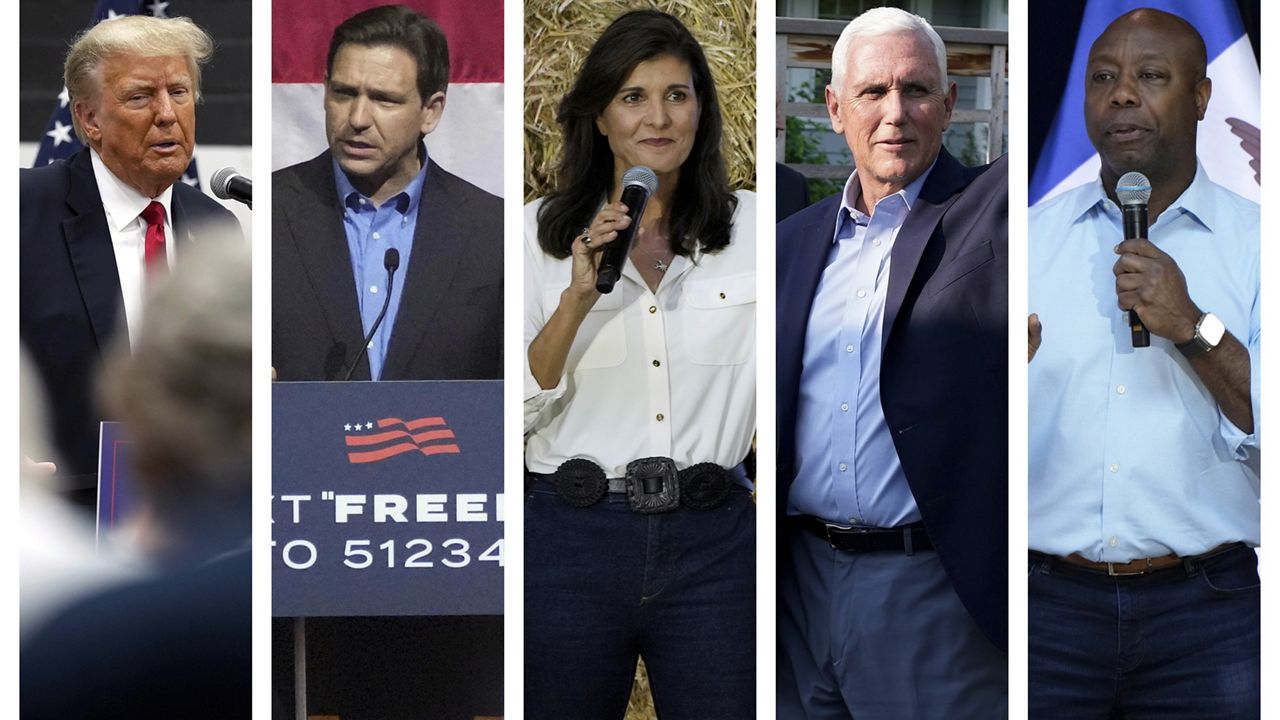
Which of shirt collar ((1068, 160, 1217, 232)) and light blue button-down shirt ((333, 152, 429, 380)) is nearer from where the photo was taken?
light blue button-down shirt ((333, 152, 429, 380))

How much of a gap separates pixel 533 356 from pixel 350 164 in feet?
2.80

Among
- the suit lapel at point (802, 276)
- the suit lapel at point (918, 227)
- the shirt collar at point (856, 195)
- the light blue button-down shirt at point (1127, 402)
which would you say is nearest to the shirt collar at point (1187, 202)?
the light blue button-down shirt at point (1127, 402)

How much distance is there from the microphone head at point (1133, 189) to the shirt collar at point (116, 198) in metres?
3.13

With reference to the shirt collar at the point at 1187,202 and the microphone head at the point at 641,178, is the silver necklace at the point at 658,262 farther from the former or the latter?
the shirt collar at the point at 1187,202

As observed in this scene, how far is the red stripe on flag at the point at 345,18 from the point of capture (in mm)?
4496

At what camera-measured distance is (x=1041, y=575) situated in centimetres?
461

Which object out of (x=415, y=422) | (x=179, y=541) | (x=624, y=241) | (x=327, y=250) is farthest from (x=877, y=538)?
(x=179, y=541)

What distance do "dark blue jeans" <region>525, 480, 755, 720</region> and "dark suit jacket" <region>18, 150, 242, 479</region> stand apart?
1.41m

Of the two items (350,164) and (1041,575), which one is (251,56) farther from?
(1041,575)

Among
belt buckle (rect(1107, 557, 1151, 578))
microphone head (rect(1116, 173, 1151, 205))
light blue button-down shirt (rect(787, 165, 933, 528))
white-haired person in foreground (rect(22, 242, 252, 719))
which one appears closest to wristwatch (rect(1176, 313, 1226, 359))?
microphone head (rect(1116, 173, 1151, 205))

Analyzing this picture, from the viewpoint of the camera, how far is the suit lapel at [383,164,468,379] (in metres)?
4.47

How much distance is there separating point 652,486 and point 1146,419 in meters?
1.63

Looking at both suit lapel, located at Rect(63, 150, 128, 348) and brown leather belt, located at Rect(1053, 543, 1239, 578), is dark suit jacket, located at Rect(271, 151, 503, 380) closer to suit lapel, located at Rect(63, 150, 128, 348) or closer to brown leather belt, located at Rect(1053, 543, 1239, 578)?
suit lapel, located at Rect(63, 150, 128, 348)

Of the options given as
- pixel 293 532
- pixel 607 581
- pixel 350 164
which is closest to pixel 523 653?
pixel 607 581
